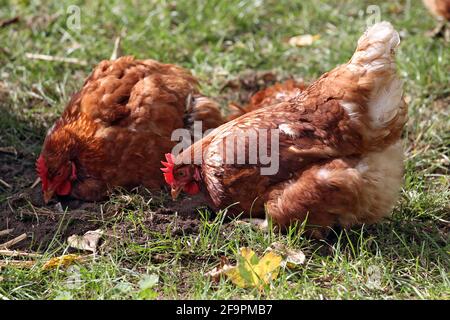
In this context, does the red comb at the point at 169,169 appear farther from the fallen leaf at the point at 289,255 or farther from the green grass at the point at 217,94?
the fallen leaf at the point at 289,255

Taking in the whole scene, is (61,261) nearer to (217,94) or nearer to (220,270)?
(220,270)

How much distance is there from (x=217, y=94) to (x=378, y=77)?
6.56 feet

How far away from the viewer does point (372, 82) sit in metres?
3.68

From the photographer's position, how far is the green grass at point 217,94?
345 centimetres

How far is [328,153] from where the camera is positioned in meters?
3.75

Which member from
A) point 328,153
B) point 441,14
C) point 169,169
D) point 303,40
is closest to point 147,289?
point 169,169

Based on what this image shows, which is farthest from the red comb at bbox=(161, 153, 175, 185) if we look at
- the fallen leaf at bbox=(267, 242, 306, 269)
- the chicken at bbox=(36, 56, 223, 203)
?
the fallen leaf at bbox=(267, 242, 306, 269)

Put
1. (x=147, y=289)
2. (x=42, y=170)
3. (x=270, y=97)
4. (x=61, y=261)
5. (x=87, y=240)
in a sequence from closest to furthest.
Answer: (x=147, y=289), (x=61, y=261), (x=87, y=240), (x=42, y=170), (x=270, y=97)

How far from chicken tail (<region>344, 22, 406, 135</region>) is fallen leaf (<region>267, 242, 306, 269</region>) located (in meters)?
0.81

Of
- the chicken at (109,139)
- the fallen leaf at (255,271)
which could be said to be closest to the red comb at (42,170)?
the chicken at (109,139)

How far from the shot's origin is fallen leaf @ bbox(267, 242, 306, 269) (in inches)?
140

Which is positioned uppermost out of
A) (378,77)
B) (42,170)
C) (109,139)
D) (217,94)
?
(378,77)
